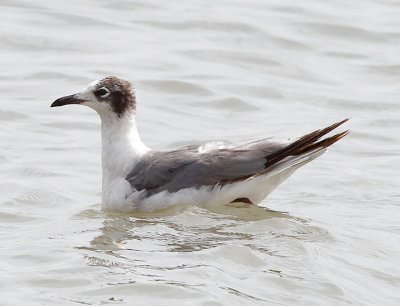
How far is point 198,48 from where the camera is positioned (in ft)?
61.5

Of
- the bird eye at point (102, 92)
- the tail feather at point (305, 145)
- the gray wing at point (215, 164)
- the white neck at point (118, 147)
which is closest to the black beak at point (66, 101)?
the bird eye at point (102, 92)

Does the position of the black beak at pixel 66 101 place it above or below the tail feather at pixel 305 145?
above

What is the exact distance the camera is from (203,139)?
14586mm

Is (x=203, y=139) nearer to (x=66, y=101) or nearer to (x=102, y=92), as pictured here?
(x=102, y=92)

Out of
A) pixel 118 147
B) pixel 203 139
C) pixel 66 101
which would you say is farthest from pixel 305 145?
pixel 203 139

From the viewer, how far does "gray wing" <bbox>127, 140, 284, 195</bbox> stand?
36.6 feet

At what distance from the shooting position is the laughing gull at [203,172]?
36.3ft

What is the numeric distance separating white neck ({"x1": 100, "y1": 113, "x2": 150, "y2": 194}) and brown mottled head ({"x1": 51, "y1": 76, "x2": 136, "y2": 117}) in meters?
0.11

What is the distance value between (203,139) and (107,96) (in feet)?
9.50

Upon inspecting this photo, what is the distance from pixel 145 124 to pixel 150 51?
11.0ft

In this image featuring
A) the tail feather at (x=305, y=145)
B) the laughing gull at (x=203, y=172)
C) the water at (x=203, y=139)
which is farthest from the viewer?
the laughing gull at (x=203, y=172)

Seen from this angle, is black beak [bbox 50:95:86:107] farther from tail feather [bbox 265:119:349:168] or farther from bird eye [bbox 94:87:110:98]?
tail feather [bbox 265:119:349:168]

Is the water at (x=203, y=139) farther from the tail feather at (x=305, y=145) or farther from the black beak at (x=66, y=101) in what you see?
the black beak at (x=66, y=101)

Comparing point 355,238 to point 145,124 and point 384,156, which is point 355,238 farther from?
point 145,124
